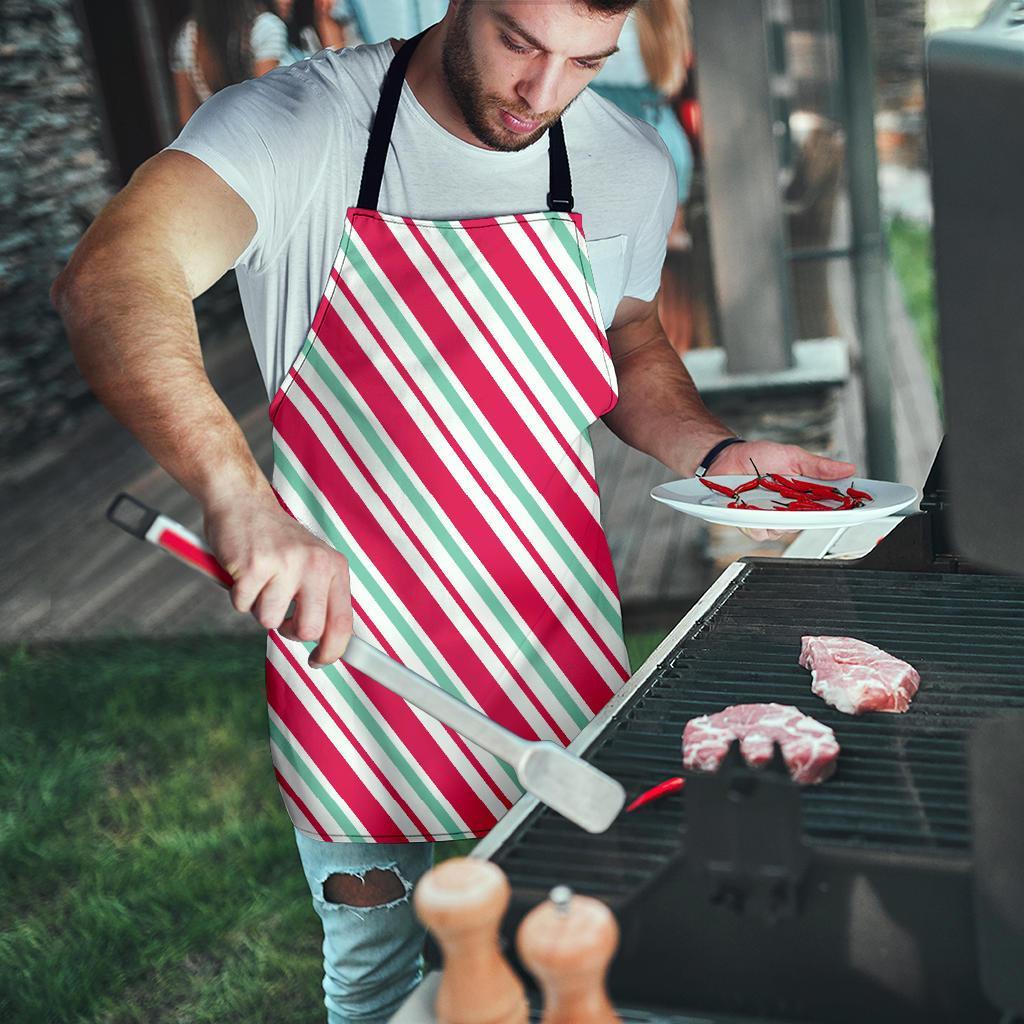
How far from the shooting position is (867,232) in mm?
4289

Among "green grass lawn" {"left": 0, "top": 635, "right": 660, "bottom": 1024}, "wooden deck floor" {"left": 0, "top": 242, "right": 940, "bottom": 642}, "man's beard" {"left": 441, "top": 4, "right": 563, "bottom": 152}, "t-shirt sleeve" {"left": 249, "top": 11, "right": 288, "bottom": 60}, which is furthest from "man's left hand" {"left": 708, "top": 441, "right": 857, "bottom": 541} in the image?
"t-shirt sleeve" {"left": 249, "top": 11, "right": 288, "bottom": 60}

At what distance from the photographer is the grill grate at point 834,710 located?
1175mm

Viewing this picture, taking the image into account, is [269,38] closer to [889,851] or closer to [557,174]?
[557,174]

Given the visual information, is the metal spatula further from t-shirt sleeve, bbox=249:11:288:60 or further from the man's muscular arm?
t-shirt sleeve, bbox=249:11:288:60

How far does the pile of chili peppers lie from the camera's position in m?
1.77

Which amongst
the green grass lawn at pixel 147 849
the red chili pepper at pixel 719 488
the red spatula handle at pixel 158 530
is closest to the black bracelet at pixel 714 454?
the red chili pepper at pixel 719 488

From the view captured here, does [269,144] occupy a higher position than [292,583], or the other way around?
[269,144]

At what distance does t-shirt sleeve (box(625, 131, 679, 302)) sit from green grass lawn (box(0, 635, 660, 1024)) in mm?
1793

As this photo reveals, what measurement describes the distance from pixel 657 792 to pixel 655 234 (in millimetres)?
1150

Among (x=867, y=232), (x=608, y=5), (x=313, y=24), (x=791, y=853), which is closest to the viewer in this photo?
(x=791, y=853)

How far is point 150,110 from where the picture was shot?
25.2 ft

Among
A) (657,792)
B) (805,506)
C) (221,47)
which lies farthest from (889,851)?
(221,47)

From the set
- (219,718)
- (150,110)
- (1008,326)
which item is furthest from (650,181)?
(150,110)

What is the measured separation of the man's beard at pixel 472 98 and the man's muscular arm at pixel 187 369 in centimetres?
36
